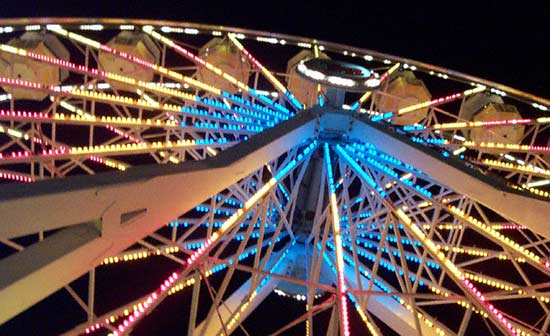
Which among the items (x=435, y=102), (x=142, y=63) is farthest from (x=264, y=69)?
(x=435, y=102)

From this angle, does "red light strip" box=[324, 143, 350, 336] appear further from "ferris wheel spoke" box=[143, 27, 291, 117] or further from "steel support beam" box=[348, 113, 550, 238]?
"ferris wheel spoke" box=[143, 27, 291, 117]

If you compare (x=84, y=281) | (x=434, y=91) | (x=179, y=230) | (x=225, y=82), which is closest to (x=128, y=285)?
(x=84, y=281)

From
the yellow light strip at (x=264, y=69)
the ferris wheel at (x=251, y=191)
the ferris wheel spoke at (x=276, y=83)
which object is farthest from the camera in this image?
the yellow light strip at (x=264, y=69)

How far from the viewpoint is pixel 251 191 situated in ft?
49.8

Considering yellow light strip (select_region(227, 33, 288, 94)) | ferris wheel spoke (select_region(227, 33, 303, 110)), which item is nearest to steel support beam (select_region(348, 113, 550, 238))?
ferris wheel spoke (select_region(227, 33, 303, 110))

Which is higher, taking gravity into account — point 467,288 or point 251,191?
point 467,288

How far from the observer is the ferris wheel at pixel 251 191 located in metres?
5.23

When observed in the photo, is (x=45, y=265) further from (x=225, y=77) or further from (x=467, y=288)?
(x=225, y=77)

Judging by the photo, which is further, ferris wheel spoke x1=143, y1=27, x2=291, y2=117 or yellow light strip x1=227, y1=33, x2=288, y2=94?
yellow light strip x1=227, y1=33, x2=288, y2=94

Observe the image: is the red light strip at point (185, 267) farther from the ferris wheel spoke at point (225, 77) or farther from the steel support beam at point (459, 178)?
the ferris wheel spoke at point (225, 77)

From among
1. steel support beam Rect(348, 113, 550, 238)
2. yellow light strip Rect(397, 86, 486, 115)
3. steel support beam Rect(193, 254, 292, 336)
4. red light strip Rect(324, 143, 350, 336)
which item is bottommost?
steel support beam Rect(193, 254, 292, 336)

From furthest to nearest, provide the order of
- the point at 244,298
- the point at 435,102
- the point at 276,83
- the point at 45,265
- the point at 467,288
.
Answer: the point at 435,102 → the point at 276,83 → the point at 244,298 → the point at 467,288 → the point at 45,265

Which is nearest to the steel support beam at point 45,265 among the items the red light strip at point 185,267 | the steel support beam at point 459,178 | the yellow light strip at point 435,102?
the red light strip at point 185,267

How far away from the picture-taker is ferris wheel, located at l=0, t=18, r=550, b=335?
206 inches
